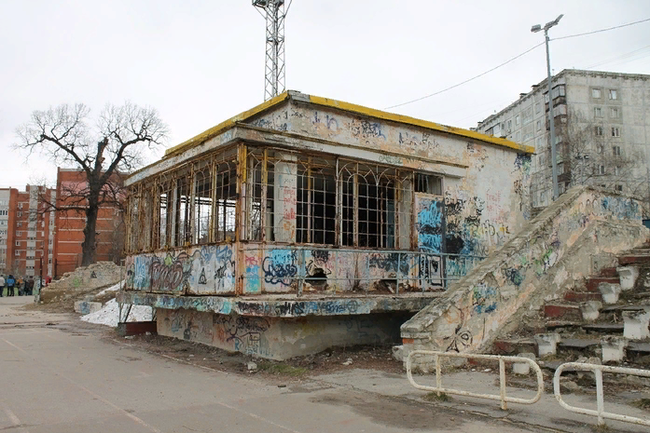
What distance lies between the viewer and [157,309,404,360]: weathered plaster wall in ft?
33.1

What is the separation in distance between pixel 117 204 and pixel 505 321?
3339 cm

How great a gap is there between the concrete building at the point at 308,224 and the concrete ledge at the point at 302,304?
0.02 m

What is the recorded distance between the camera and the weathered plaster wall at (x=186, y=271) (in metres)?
10.5

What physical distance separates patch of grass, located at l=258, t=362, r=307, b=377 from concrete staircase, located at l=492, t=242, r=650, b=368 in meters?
3.47

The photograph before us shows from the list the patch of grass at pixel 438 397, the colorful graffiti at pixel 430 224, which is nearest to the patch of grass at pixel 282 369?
the patch of grass at pixel 438 397

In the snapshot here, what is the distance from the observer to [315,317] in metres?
10.4

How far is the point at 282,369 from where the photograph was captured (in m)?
9.40

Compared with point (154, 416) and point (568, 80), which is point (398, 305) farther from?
point (568, 80)

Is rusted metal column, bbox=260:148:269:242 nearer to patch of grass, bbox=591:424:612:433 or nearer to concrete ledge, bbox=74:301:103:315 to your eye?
patch of grass, bbox=591:424:612:433

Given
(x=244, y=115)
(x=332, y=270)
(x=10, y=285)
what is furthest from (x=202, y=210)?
(x=10, y=285)

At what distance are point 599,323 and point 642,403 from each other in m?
2.90

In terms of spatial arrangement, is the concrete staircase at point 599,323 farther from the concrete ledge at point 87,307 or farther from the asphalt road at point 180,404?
the concrete ledge at point 87,307

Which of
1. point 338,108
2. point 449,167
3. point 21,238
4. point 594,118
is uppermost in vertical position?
point 594,118

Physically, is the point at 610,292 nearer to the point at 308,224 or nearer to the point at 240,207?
the point at 308,224
